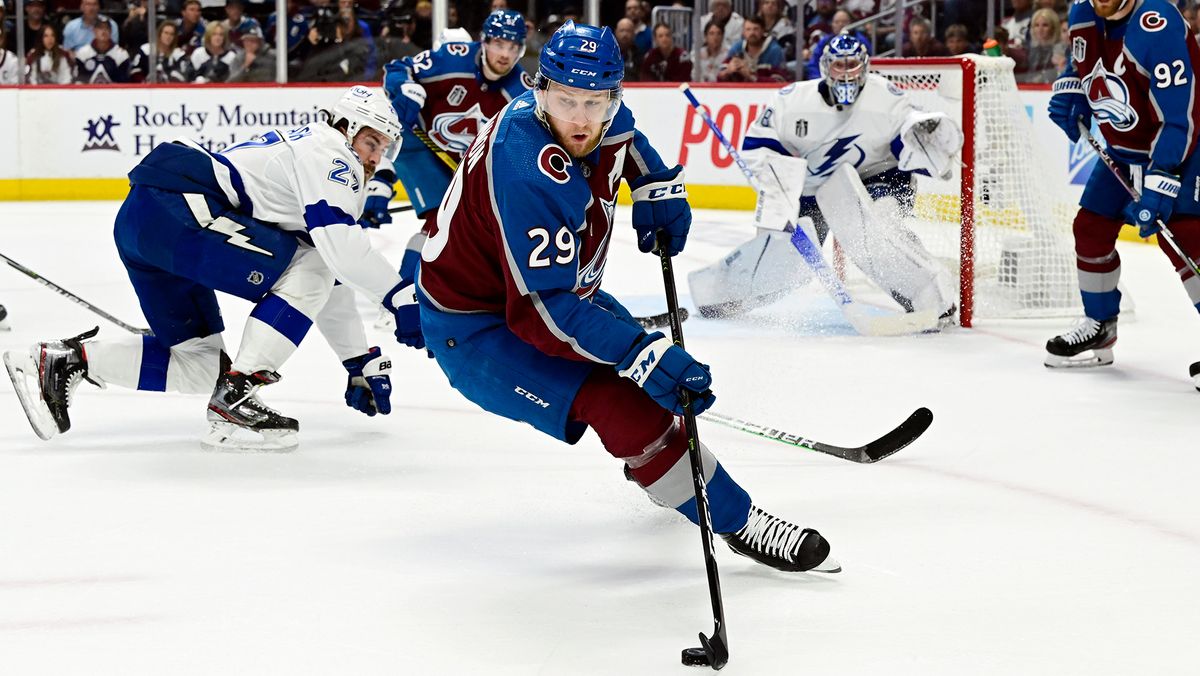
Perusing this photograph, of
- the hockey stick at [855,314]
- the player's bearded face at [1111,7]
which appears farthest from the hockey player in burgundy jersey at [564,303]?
the hockey stick at [855,314]

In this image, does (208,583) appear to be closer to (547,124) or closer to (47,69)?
(547,124)

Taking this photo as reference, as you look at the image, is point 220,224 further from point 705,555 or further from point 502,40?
point 502,40

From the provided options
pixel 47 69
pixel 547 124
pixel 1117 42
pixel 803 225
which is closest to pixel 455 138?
pixel 803 225

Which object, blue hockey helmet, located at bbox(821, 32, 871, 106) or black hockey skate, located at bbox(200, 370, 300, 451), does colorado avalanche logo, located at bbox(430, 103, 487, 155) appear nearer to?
blue hockey helmet, located at bbox(821, 32, 871, 106)

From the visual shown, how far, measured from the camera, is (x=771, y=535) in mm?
2287

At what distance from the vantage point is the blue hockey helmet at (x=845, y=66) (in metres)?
4.79

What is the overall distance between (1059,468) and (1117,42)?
1.38 m

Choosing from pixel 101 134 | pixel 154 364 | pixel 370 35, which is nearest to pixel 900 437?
pixel 154 364

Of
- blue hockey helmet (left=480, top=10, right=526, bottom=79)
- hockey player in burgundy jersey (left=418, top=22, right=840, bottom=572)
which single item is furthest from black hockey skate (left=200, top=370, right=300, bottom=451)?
blue hockey helmet (left=480, top=10, right=526, bottom=79)

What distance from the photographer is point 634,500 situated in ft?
9.20

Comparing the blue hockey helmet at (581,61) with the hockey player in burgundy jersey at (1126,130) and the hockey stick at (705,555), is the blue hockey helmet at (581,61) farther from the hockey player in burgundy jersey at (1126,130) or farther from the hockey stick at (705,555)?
the hockey player in burgundy jersey at (1126,130)

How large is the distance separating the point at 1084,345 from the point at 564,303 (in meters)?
2.49

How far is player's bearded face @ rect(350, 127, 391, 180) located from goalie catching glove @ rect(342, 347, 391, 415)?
46 cm

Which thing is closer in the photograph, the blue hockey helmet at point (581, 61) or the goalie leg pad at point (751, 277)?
the blue hockey helmet at point (581, 61)
